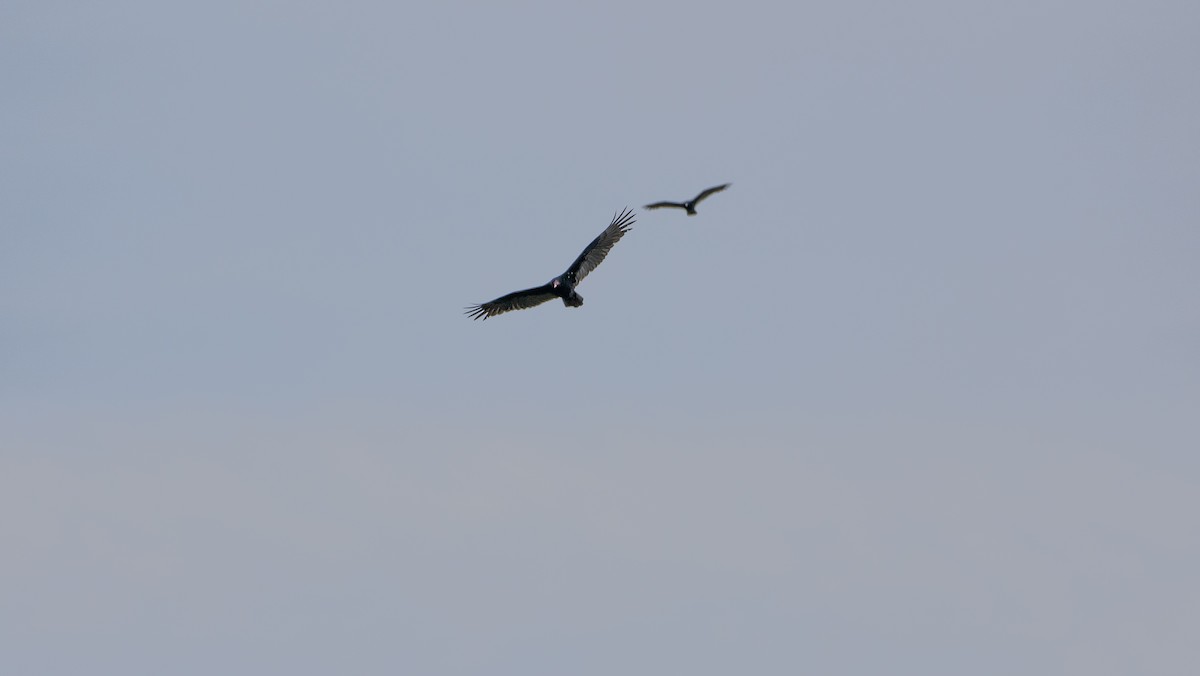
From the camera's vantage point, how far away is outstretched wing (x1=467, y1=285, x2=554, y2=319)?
311 ft

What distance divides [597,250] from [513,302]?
4176 millimetres

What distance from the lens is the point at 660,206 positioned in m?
99.9

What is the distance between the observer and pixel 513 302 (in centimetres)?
9612

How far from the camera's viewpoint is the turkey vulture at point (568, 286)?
93.4 m

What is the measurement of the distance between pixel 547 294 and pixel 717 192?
1013 cm

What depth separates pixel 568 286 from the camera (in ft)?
306

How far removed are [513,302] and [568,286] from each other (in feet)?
11.8

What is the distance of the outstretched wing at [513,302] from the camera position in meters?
94.7

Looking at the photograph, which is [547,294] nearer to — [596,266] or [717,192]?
[596,266]

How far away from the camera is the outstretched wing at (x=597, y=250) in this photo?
3691 inches

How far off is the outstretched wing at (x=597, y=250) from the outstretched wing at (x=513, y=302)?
1.28 metres

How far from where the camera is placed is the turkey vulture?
93.4 metres

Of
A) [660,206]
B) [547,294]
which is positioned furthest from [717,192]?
[547,294]

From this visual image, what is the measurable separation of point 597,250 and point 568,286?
6.91ft
